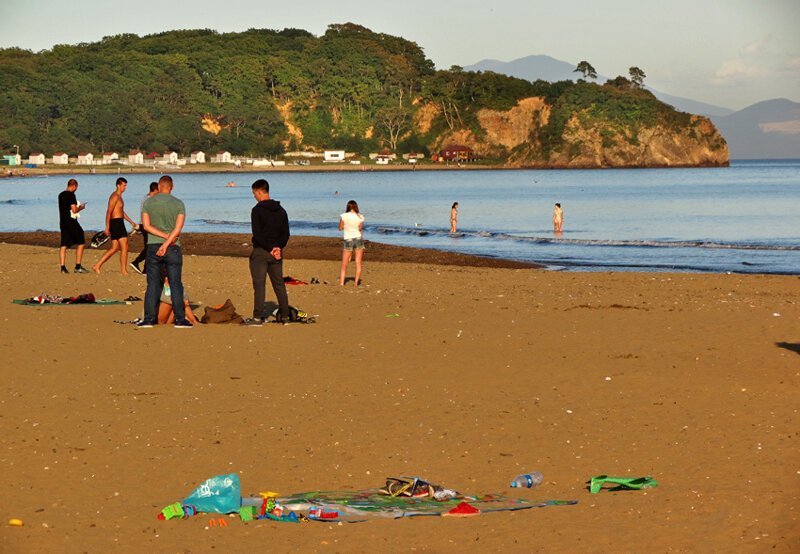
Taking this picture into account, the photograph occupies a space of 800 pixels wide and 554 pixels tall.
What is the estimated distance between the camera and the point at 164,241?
45.7 ft

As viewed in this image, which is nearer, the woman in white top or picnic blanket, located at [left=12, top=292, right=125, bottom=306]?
picnic blanket, located at [left=12, top=292, right=125, bottom=306]

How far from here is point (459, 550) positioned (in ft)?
20.7

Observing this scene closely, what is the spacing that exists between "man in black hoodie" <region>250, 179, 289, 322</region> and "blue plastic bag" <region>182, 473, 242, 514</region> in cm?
770

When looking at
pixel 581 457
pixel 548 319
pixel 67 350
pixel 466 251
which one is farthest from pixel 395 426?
pixel 466 251

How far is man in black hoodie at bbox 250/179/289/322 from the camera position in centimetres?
1487

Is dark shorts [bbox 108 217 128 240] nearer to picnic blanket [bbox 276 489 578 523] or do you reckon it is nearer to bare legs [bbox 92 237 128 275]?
bare legs [bbox 92 237 128 275]

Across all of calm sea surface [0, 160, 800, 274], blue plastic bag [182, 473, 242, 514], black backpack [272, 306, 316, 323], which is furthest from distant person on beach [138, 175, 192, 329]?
calm sea surface [0, 160, 800, 274]

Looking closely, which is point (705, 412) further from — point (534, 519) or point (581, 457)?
point (534, 519)

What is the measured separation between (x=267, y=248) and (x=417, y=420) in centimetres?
595

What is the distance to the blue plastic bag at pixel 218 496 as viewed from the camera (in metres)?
7.00

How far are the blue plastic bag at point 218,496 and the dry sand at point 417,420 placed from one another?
19 centimetres

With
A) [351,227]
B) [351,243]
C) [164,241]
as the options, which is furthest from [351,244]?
[164,241]

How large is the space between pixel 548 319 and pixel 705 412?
Result: 5.62 m

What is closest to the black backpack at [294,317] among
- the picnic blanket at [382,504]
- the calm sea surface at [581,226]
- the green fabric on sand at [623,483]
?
the picnic blanket at [382,504]
